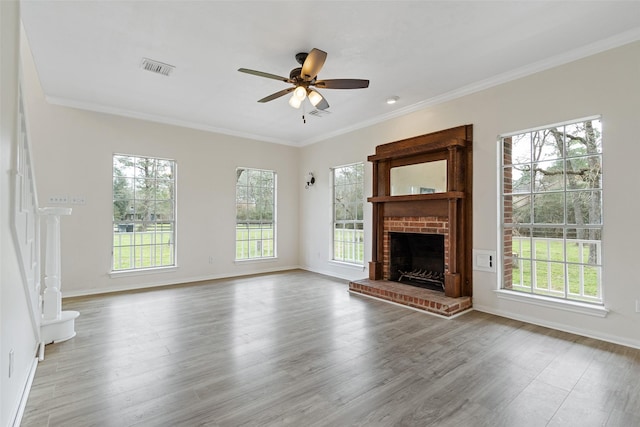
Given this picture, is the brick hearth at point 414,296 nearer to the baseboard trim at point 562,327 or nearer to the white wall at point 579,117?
the baseboard trim at point 562,327

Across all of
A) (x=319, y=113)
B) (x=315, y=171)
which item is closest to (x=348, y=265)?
(x=315, y=171)

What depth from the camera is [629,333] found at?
9.63 ft

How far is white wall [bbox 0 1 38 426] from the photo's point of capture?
1.61 m

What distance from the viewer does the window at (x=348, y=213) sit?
5867mm

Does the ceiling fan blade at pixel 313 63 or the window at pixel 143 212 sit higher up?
the ceiling fan blade at pixel 313 63

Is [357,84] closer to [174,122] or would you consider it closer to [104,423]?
[104,423]

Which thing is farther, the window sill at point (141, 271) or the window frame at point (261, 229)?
the window frame at point (261, 229)

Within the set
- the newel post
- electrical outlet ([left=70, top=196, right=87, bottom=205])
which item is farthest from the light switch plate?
electrical outlet ([left=70, top=196, right=87, bottom=205])

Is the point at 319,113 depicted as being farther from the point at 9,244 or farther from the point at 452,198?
the point at 9,244

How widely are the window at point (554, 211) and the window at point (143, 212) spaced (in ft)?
17.4

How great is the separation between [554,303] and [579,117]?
2.00 metres

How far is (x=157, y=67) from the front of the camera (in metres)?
3.55

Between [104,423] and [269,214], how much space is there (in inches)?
204

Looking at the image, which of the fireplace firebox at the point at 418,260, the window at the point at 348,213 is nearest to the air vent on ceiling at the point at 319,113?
the window at the point at 348,213
